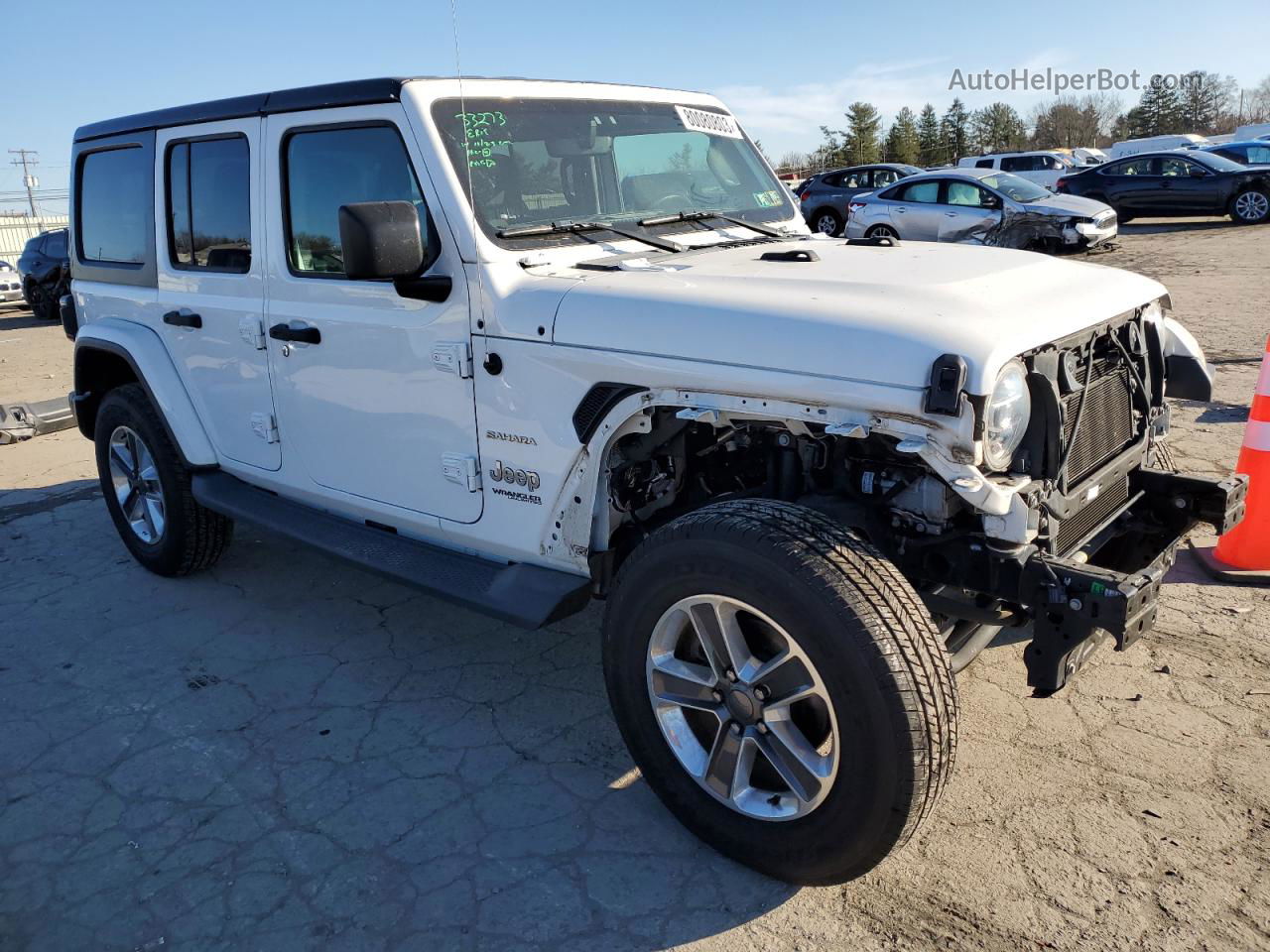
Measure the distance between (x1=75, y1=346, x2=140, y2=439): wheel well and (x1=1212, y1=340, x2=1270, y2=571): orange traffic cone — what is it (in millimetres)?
5304

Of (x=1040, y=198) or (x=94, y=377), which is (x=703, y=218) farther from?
(x=1040, y=198)

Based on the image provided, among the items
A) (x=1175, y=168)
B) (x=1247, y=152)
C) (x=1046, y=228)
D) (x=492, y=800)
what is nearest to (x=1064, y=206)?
(x=1046, y=228)

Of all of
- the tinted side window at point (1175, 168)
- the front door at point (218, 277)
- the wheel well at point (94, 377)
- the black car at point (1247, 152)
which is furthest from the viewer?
the black car at point (1247, 152)

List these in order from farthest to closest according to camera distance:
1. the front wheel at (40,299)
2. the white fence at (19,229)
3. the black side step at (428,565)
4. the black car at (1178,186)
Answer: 1. the white fence at (19,229)
2. the black car at (1178,186)
3. the front wheel at (40,299)
4. the black side step at (428,565)

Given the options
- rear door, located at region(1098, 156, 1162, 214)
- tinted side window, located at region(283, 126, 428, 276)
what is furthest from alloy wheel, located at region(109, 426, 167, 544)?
rear door, located at region(1098, 156, 1162, 214)

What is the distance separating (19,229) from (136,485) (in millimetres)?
48364

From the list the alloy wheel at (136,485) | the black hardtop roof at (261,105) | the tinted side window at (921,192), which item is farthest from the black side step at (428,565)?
the tinted side window at (921,192)

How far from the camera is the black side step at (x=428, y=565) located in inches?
123

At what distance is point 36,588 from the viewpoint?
514 centimetres

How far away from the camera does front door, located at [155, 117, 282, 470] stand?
4043 millimetres

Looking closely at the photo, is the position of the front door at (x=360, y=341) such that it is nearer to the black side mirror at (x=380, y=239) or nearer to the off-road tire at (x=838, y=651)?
the black side mirror at (x=380, y=239)

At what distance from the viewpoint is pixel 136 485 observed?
5.12 m

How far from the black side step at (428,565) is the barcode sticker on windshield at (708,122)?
2.06 m

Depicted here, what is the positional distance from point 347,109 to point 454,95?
411 millimetres
